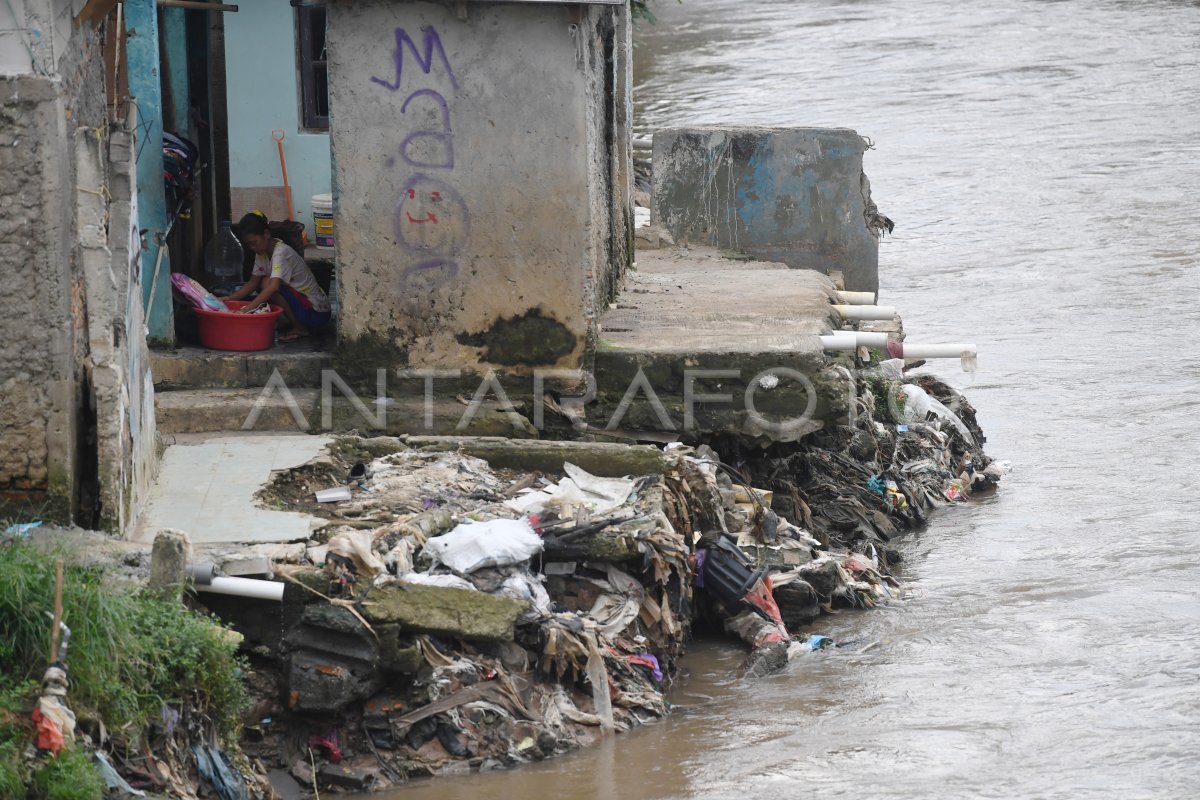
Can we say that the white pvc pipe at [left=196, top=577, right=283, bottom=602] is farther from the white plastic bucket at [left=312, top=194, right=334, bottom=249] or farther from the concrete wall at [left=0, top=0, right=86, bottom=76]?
the white plastic bucket at [left=312, top=194, right=334, bottom=249]

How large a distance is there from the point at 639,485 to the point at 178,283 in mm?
3024

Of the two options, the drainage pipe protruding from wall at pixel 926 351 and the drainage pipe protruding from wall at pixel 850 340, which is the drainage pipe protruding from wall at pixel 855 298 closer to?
the drainage pipe protruding from wall at pixel 926 351

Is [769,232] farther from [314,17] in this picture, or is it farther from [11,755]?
[11,755]

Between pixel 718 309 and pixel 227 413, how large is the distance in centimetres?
316

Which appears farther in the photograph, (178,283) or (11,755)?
(178,283)

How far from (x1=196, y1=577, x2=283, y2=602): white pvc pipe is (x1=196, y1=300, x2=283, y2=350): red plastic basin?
2790 millimetres

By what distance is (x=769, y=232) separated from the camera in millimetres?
12367

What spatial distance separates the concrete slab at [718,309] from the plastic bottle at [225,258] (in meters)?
2.29

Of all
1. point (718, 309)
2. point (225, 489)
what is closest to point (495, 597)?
point (225, 489)

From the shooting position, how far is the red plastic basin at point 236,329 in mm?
8539

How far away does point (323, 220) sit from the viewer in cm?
1001

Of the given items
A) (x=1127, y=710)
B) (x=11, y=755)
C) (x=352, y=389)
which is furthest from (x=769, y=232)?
(x=11, y=755)

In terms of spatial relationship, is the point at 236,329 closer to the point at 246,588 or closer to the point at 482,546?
the point at 482,546

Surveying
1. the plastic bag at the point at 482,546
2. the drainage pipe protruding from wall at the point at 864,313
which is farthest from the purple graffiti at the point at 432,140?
the drainage pipe protruding from wall at the point at 864,313
